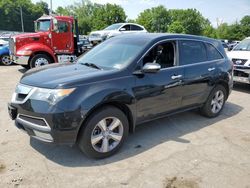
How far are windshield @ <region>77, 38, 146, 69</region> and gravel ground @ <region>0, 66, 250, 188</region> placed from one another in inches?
52.9

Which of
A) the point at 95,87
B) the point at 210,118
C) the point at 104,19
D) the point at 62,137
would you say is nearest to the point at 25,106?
the point at 62,137

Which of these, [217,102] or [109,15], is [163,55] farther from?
[109,15]

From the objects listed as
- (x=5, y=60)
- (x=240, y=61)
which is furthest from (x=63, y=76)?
(x=5, y=60)

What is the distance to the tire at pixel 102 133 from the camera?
11.9ft

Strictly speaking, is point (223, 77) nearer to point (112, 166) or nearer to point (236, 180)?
point (236, 180)

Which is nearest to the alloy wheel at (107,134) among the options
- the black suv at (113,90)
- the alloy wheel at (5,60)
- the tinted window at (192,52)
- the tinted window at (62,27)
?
the black suv at (113,90)

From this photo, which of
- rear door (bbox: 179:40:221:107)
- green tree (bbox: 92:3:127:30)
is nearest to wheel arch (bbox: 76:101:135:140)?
rear door (bbox: 179:40:221:107)

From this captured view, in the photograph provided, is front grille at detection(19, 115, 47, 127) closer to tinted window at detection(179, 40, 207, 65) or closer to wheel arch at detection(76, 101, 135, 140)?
wheel arch at detection(76, 101, 135, 140)

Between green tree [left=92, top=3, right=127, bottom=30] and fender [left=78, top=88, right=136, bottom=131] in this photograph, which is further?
green tree [left=92, top=3, right=127, bottom=30]

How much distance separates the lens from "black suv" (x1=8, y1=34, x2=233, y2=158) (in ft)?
11.4

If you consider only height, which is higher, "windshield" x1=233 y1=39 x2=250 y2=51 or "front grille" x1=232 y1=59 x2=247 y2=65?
"windshield" x1=233 y1=39 x2=250 y2=51

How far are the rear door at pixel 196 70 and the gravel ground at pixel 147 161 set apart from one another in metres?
0.63

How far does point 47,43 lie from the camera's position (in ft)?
36.6

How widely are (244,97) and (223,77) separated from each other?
2.65 m
